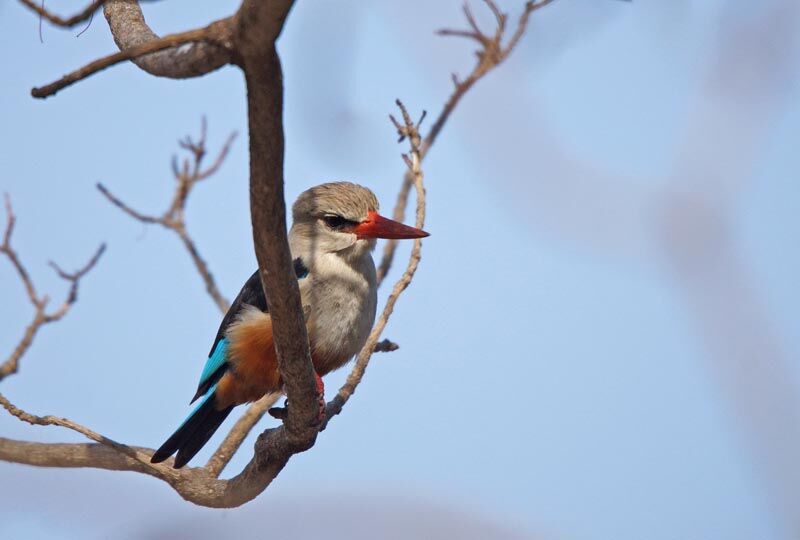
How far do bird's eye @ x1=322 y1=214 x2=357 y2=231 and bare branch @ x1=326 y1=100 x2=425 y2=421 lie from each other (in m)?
0.45

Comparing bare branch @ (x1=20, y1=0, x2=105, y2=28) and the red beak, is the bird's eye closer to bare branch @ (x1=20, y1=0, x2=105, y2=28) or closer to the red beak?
the red beak

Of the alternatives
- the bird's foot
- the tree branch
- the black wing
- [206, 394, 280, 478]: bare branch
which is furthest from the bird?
the tree branch

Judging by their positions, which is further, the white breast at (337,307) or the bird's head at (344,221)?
the bird's head at (344,221)

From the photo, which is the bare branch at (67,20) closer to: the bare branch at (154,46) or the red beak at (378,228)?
the bare branch at (154,46)

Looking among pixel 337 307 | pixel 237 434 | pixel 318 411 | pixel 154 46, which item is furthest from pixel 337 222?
pixel 154 46

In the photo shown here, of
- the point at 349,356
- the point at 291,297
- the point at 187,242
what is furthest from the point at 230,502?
the point at 187,242

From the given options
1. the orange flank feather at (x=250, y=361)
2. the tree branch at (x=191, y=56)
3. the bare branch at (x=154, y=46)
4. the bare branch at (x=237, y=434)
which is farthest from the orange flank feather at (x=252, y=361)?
the bare branch at (x=154, y=46)

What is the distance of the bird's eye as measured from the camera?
4.39 m

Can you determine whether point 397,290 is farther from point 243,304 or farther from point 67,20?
point 67,20

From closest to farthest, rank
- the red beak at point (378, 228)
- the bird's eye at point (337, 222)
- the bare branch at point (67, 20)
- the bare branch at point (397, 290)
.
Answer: the bare branch at point (67, 20) < the bare branch at point (397, 290) < the red beak at point (378, 228) < the bird's eye at point (337, 222)

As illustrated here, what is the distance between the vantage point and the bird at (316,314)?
156 inches

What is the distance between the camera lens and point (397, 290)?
3838mm

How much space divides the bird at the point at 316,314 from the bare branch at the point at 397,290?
110mm

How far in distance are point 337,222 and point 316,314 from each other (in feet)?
1.97
